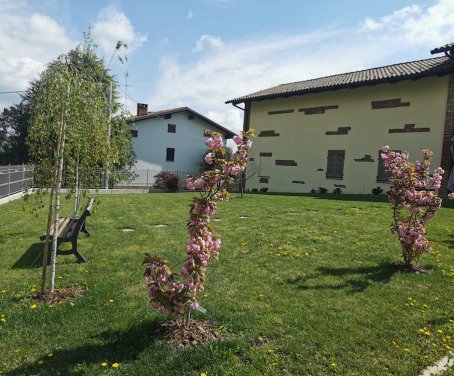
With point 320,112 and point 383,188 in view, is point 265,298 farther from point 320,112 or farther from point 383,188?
point 320,112

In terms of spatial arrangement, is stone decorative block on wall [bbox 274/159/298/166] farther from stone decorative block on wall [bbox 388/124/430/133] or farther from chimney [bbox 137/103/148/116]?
chimney [bbox 137/103/148/116]

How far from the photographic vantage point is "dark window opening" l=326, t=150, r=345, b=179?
16.7 metres

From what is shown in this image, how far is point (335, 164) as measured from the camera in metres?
17.0

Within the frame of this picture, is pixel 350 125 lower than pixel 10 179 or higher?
higher

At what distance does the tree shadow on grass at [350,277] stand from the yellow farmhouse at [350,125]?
33.3ft

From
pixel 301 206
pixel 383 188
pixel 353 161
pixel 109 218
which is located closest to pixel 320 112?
pixel 353 161

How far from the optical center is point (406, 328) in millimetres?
3602

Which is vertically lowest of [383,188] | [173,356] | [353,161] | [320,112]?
[173,356]

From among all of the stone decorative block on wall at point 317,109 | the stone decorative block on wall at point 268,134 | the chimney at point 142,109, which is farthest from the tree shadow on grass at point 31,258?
the chimney at point 142,109

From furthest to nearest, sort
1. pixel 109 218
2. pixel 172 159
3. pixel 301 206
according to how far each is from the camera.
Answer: pixel 172 159 → pixel 301 206 → pixel 109 218

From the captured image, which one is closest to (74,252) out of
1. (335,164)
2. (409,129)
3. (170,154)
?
(409,129)

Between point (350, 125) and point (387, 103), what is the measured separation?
1.81 meters

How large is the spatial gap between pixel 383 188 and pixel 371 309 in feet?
40.9

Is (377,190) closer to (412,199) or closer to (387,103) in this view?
(387,103)
